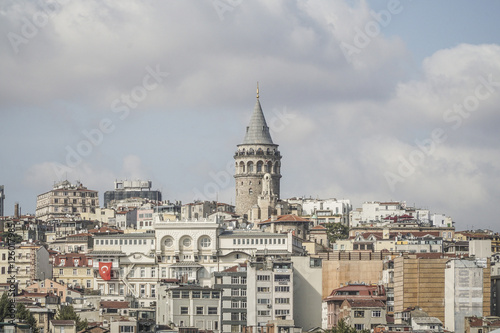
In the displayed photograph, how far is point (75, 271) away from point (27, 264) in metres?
8.23

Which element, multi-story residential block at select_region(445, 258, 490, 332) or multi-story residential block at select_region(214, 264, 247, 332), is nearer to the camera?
multi-story residential block at select_region(445, 258, 490, 332)

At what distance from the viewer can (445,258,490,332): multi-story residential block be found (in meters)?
102

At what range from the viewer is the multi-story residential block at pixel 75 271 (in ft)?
441

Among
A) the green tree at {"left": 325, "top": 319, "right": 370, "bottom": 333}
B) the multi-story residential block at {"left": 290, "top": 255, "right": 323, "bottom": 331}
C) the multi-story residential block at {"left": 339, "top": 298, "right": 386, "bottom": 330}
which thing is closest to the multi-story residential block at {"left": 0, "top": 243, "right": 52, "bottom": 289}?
the multi-story residential block at {"left": 290, "top": 255, "right": 323, "bottom": 331}

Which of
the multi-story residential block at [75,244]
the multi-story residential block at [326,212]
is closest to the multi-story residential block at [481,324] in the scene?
the multi-story residential block at [75,244]

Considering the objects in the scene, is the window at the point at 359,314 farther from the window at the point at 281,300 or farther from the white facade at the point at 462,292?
the window at the point at 281,300

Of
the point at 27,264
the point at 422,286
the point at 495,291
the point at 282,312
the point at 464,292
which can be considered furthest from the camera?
the point at 27,264

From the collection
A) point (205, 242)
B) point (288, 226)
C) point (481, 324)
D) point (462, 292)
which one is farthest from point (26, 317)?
point (288, 226)

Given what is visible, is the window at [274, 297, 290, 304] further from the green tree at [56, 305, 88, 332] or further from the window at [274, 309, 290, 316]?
the green tree at [56, 305, 88, 332]

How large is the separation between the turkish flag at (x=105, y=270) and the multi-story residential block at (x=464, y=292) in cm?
3543

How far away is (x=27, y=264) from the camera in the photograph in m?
142

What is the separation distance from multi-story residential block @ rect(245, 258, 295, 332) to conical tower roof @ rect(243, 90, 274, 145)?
6719 cm

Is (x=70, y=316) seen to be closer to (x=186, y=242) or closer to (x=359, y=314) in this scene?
(x=359, y=314)

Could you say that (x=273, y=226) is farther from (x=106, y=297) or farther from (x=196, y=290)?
(x=196, y=290)
